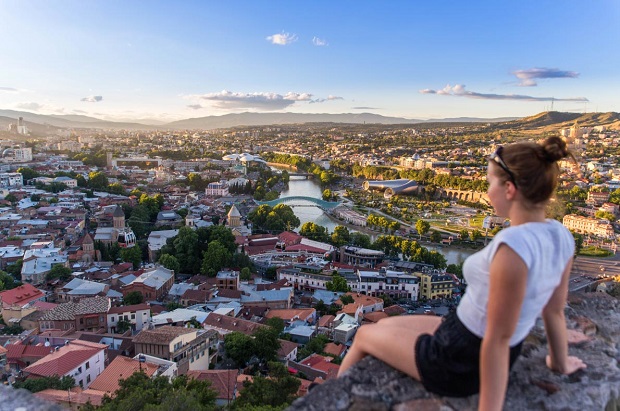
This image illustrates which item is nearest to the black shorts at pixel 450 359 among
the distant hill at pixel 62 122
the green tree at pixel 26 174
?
the green tree at pixel 26 174

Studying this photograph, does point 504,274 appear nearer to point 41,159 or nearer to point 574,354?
point 574,354

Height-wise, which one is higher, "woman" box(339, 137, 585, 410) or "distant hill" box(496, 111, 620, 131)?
"distant hill" box(496, 111, 620, 131)

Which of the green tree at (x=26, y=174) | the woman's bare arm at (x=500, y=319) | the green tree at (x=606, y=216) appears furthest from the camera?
the green tree at (x=26, y=174)

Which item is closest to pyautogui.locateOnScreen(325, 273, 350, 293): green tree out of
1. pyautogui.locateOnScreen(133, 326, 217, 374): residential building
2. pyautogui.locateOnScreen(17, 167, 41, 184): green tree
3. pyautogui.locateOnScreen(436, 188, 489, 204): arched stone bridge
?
pyautogui.locateOnScreen(133, 326, 217, 374): residential building

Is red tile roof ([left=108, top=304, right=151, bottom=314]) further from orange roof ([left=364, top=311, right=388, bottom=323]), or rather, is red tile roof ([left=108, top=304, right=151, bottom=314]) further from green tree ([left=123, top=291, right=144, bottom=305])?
orange roof ([left=364, top=311, right=388, bottom=323])

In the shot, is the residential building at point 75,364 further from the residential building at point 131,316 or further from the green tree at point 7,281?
the green tree at point 7,281

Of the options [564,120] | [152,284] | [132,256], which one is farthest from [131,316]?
[564,120]
